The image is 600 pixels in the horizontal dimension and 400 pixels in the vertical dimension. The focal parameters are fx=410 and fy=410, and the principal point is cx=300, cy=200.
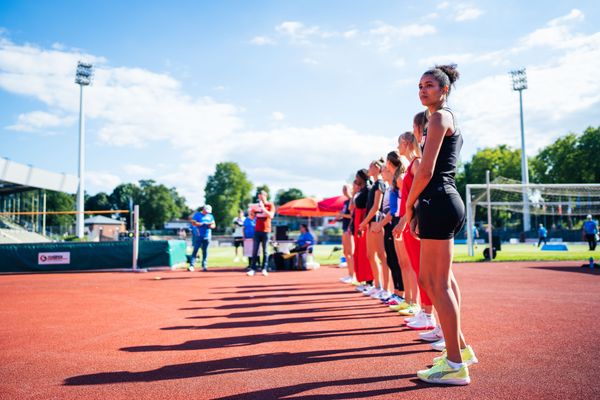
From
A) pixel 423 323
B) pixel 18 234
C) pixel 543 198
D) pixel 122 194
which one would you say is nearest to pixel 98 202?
pixel 122 194

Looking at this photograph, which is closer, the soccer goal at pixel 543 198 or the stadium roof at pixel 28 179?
the soccer goal at pixel 543 198

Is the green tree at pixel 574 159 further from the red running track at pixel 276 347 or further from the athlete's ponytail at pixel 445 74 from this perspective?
the athlete's ponytail at pixel 445 74

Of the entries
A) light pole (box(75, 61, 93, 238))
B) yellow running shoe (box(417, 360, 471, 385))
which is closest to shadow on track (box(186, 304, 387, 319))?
yellow running shoe (box(417, 360, 471, 385))

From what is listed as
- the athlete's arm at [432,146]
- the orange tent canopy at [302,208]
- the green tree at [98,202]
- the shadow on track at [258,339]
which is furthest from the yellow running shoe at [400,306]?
Answer: the green tree at [98,202]

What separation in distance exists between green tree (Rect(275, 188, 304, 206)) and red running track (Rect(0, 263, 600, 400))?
420 feet

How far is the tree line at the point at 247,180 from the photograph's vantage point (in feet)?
185

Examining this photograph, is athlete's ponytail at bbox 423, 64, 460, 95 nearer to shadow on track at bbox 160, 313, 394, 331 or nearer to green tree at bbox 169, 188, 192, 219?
shadow on track at bbox 160, 313, 394, 331

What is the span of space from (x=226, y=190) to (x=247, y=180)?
5.43 m

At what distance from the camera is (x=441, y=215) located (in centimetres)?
294

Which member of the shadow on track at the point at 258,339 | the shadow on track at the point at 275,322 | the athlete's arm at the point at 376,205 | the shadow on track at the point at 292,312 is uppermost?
the athlete's arm at the point at 376,205

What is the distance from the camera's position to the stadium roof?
97.3ft

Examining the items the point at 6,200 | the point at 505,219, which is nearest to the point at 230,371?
the point at 6,200

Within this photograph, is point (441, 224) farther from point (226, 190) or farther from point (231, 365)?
point (226, 190)

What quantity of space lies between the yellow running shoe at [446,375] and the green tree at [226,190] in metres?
80.8
